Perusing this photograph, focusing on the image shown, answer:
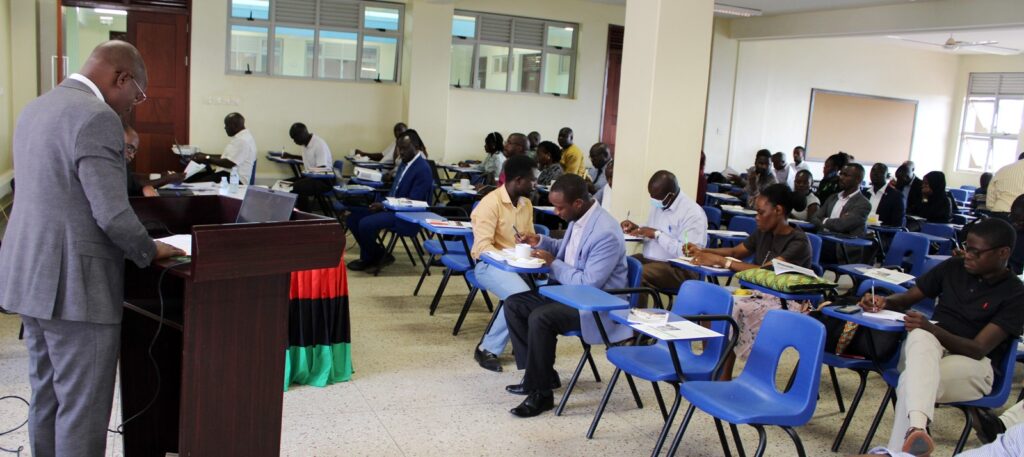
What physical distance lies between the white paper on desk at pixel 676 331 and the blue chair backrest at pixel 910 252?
10.9 feet

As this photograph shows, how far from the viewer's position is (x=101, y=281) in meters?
2.38

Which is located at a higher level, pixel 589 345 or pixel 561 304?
pixel 561 304

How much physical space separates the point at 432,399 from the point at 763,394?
70.1 inches

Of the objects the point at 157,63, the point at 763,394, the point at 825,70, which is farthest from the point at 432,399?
the point at 825,70

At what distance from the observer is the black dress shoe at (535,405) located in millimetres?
4164

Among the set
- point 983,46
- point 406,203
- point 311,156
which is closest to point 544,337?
point 406,203

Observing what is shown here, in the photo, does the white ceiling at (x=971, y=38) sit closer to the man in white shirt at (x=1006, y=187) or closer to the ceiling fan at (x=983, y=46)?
the ceiling fan at (x=983, y=46)

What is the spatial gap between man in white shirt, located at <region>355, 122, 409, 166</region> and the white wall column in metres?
5.39

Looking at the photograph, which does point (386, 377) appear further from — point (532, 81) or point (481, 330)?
point (532, 81)

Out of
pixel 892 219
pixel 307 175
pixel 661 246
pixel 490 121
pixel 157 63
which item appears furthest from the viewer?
pixel 490 121

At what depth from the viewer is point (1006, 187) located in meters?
8.02

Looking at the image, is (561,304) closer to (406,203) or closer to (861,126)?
(406,203)

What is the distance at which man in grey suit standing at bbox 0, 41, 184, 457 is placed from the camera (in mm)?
2303

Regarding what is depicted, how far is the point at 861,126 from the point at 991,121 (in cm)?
333
